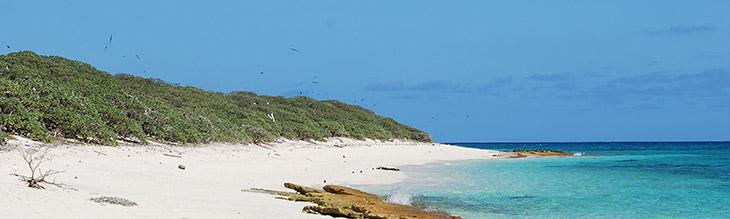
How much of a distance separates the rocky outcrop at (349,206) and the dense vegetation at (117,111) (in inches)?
355

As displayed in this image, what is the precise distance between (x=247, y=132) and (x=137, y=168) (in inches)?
917

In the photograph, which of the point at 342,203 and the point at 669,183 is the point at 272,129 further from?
the point at 342,203

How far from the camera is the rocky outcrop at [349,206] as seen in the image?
540 inches

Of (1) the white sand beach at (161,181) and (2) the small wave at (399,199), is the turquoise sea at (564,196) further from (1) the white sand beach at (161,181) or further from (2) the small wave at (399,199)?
(1) the white sand beach at (161,181)

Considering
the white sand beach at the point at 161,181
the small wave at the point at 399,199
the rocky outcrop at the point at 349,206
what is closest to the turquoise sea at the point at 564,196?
the small wave at the point at 399,199

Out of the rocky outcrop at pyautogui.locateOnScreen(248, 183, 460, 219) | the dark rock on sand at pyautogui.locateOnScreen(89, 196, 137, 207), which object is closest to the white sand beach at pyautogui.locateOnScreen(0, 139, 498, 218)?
the dark rock on sand at pyautogui.locateOnScreen(89, 196, 137, 207)

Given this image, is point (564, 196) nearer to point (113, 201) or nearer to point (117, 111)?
point (113, 201)

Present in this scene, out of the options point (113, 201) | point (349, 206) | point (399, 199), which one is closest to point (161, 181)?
point (113, 201)

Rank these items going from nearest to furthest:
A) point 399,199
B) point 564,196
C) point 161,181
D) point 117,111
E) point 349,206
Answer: point 349,206, point 161,181, point 399,199, point 564,196, point 117,111

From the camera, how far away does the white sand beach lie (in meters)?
11.1

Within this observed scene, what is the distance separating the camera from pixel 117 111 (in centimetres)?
3022

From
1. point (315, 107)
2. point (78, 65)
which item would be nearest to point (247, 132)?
point (78, 65)

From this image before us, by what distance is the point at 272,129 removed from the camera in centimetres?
5106

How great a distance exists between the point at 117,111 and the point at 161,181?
1430cm
